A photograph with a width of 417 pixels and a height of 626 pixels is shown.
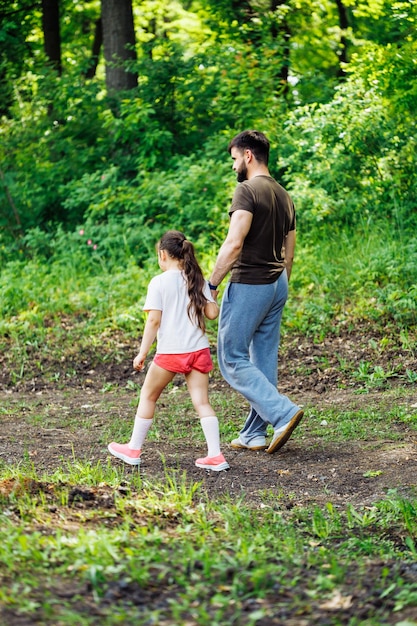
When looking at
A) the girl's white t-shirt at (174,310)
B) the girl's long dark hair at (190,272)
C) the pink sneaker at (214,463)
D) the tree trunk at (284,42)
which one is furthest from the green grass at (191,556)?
the tree trunk at (284,42)

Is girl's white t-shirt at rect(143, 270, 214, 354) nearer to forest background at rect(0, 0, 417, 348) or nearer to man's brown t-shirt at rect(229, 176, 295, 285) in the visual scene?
man's brown t-shirt at rect(229, 176, 295, 285)

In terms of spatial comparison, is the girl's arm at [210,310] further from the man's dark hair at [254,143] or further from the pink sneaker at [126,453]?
the man's dark hair at [254,143]

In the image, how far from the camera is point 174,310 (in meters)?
5.38

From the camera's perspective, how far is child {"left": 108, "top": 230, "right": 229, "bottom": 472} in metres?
5.38

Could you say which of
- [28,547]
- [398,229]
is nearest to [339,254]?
[398,229]

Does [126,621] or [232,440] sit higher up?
[126,621]

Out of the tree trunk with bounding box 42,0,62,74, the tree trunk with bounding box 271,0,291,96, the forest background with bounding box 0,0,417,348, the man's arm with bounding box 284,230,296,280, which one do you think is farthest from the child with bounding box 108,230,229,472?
the tree trunk with bounding box 42,0,62,74

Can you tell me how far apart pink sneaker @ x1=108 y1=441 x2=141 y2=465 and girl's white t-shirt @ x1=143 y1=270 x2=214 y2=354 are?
2.34ft

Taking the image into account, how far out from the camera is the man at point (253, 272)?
5.74m

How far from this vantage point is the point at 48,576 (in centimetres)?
326

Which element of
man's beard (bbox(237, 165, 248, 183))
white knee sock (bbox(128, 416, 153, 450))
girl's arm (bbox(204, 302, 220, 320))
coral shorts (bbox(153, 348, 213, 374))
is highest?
man's beard (bbox(237, 165, 248, 183))

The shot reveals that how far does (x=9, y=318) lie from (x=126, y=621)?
24.8 feet

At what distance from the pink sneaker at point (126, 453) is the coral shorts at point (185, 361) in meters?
0.61

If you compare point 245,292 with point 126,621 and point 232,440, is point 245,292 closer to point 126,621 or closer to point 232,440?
point 232,440
